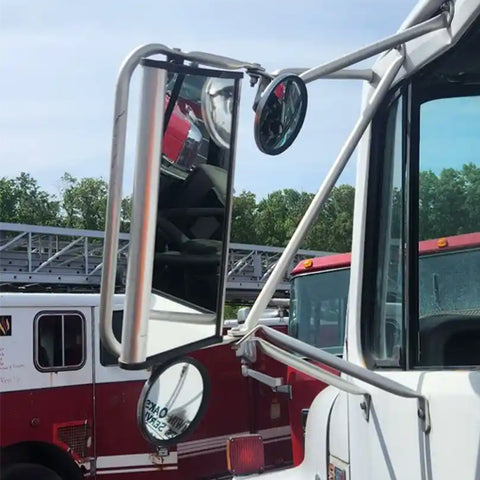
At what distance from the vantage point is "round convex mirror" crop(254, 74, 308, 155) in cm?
143

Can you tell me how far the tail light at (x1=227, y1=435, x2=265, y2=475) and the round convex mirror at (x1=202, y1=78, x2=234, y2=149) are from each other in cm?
154

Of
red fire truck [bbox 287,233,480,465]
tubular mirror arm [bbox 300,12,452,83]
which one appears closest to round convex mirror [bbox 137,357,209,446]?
tubular mirror arm [bbox 300,12,452,83]

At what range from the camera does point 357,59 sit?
5.04 feet

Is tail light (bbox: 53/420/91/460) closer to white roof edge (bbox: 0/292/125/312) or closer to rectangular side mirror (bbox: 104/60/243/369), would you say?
white roof edge (bbox: 0/292/125/312)

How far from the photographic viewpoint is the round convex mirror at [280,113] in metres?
1.43

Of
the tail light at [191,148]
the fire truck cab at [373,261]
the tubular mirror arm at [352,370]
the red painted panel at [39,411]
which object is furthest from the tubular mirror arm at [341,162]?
the red painted panel at [39,411]

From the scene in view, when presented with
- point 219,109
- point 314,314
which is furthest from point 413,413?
point 314,314

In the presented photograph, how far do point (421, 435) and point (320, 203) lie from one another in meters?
0.62

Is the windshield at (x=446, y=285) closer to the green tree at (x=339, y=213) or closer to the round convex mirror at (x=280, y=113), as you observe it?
the green tree at (x=339, y=213)

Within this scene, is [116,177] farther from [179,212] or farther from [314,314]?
[314,314]

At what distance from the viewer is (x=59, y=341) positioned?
7512 mm

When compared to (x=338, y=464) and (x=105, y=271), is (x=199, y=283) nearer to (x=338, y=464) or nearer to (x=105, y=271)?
(x=105, y=271)

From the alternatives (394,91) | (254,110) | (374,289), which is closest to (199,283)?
(254,110)

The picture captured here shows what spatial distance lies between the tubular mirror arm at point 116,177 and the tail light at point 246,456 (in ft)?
4.53
